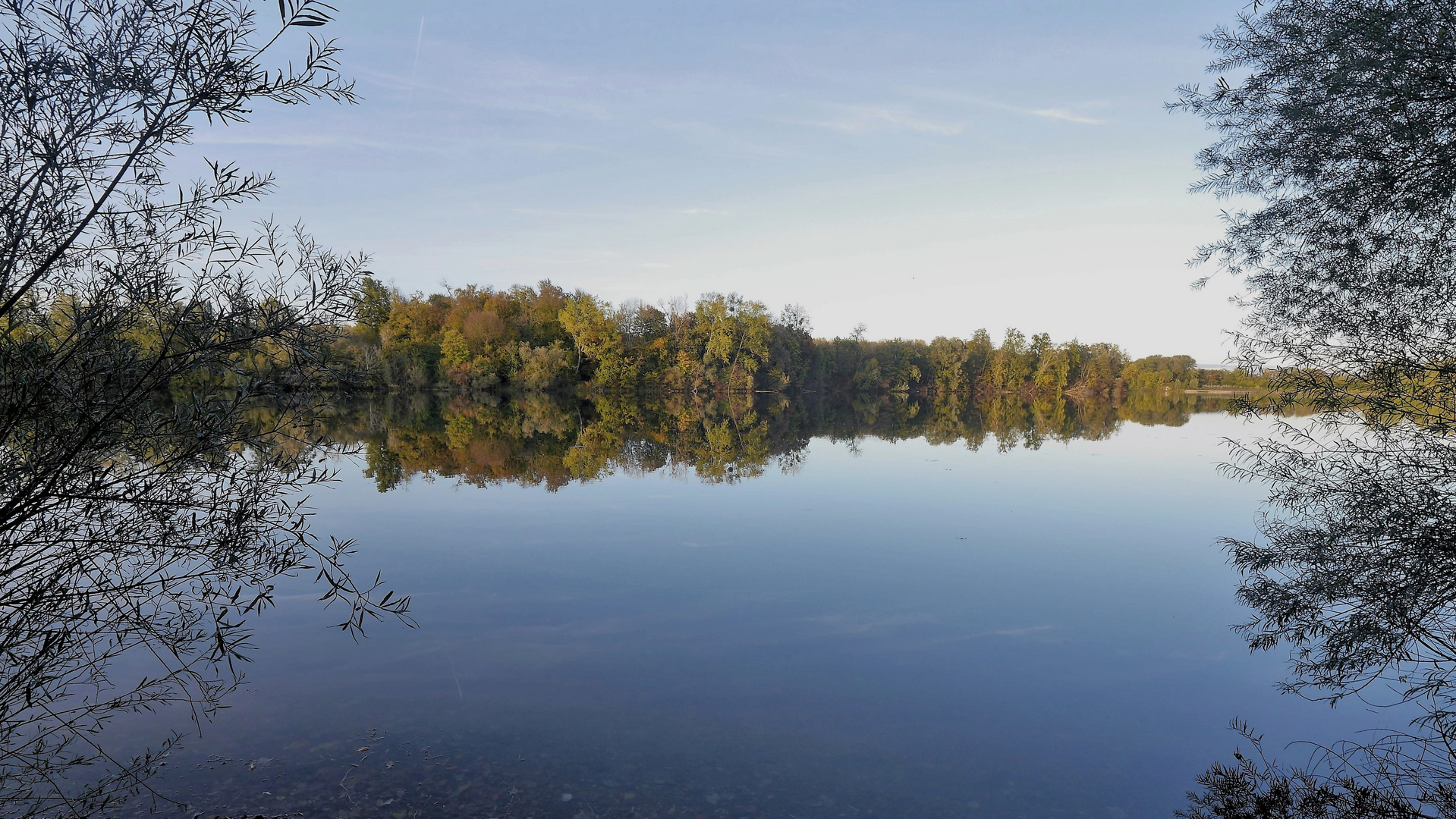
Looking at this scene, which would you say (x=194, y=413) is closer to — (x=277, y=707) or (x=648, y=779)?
(x=277, y=707)

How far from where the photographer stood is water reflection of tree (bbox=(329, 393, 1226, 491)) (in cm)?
1956

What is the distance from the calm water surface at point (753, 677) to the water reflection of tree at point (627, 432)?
5.85 meters

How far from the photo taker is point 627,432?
98.2ft

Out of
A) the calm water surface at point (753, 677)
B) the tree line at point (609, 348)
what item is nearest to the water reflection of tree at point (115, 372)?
the calm water surface at point (753, 677)

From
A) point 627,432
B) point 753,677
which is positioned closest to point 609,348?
point 627,432

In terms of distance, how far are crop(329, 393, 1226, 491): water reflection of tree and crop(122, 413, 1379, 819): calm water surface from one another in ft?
19.2

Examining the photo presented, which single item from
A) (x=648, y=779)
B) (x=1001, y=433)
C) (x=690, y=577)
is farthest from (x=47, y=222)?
(x=1001, y=433)

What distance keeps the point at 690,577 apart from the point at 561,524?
389 cm

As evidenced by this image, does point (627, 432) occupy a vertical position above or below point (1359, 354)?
below

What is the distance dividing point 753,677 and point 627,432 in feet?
77.4

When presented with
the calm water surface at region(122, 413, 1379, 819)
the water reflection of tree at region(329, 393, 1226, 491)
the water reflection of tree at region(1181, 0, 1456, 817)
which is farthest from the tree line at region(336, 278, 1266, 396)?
the water reflection of tree at region(1181, 0, 1456, 817)

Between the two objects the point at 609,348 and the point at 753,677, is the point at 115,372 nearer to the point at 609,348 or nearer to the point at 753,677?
the point at 753,677

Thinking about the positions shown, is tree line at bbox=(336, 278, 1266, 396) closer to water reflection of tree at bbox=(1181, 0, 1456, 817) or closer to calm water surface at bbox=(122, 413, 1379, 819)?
calm water surface at bbox=(122, 413, 1379, 819)

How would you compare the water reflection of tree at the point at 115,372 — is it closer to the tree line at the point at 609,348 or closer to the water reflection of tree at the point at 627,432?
the water reflection of tree at the point at 627,432
